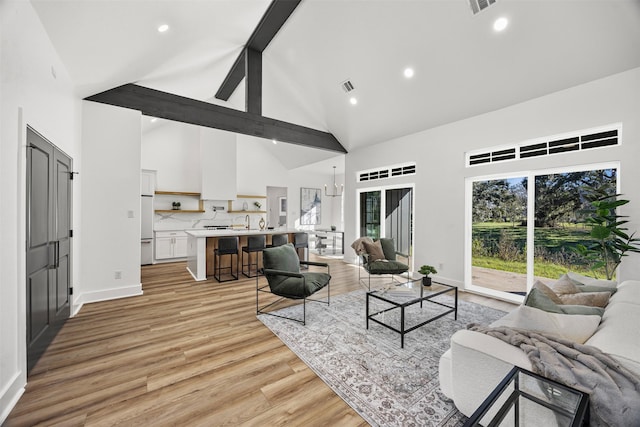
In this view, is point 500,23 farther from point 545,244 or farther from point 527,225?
point 545,244

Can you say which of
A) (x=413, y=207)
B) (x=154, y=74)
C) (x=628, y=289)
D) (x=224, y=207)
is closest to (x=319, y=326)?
(x=628, y=289)

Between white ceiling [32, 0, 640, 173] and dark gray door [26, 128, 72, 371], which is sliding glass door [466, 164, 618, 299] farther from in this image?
dark gray door [26, 128, 72, 371]

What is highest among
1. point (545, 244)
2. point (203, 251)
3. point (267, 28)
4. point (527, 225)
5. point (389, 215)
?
point (267, 28)

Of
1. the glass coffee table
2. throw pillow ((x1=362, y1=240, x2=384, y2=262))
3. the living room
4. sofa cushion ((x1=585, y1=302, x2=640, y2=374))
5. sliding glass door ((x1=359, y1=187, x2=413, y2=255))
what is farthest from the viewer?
sliding glass door ((x1=359, y1=187, x2=413, y2=255))

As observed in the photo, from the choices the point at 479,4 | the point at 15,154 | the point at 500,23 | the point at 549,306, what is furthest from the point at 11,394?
the point at 500,23

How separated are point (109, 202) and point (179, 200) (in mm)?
3536

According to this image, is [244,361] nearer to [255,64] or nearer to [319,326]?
[319,326]

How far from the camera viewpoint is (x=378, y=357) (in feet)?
7.70

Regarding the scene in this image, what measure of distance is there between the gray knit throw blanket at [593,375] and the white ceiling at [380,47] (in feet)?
10.7

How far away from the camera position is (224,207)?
26.2 feet

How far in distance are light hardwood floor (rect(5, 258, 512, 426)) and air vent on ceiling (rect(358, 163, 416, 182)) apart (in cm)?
394

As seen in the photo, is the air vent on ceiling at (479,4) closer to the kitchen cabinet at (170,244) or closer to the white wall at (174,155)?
the white wall at (174,155)

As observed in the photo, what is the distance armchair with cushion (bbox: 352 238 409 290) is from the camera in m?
4.10

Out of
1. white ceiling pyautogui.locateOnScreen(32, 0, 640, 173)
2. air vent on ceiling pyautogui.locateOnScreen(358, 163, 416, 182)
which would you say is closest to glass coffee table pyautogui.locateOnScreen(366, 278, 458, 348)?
air vent on ceiling pyautogui.locateOnScreen(358, 163, 416, 182)
